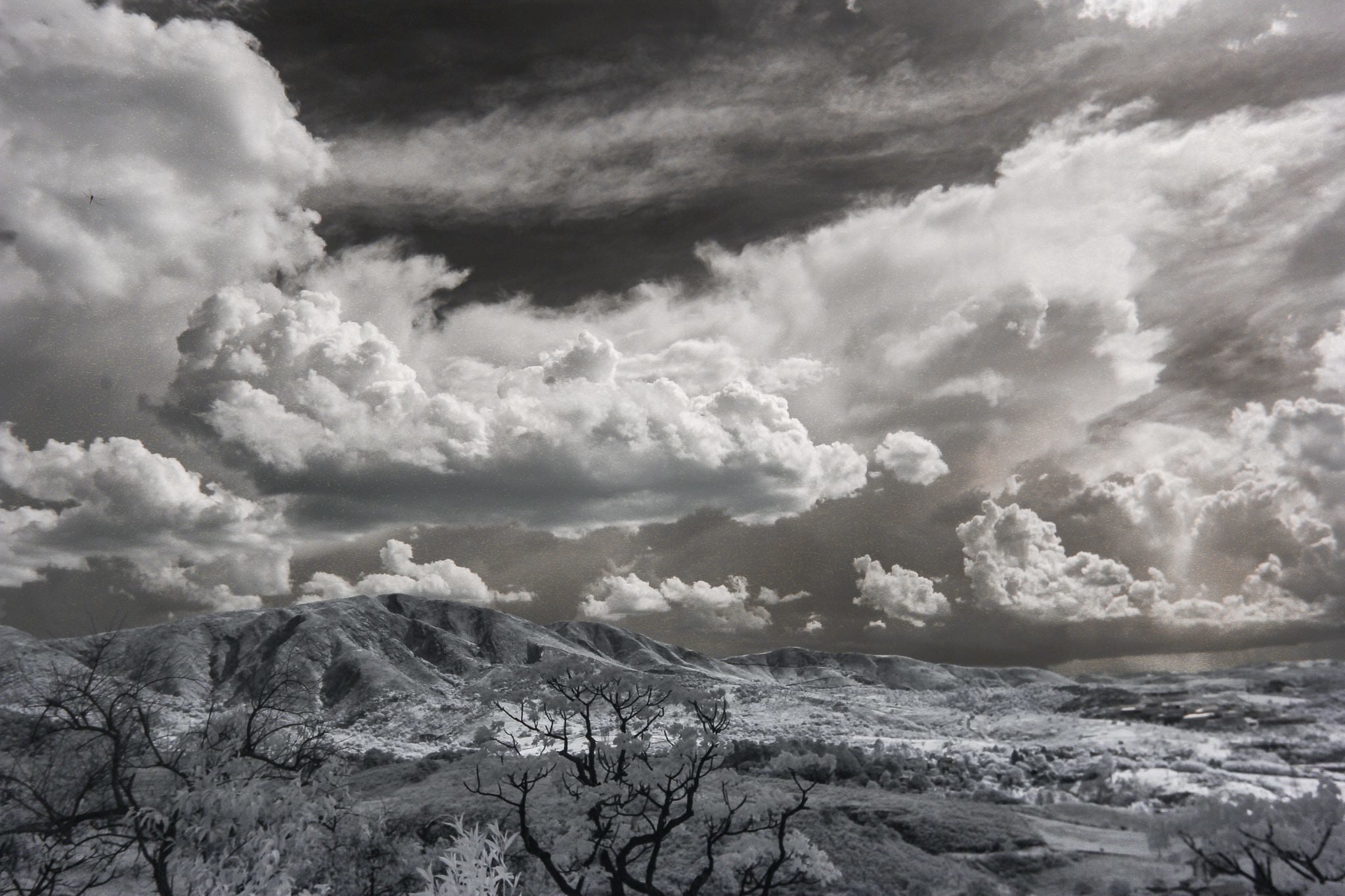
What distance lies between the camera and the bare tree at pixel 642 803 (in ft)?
65.1

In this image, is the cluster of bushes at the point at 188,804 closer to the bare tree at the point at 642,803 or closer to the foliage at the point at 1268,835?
the bare tree at the point at 642,803

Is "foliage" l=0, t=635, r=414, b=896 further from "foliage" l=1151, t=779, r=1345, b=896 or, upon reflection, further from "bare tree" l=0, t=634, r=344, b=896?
"foliage" l=1151, t=779, r=1345, b=896

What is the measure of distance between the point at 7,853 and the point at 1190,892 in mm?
31002

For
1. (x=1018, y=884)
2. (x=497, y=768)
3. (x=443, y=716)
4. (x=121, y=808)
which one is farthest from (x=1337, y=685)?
(x=443, y=716)

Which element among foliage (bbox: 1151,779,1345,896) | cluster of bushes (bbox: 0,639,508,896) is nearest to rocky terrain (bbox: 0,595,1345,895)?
foliage (bbox: 1151,779,1345,896)

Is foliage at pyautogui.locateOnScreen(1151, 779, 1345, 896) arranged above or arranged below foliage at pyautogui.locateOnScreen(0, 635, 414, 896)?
below

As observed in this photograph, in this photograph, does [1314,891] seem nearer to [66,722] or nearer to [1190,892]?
[1190,892]

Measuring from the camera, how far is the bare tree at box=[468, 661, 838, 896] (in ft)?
65.1

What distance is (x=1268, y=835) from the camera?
18.4 meters

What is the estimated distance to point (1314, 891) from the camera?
18.2 metres

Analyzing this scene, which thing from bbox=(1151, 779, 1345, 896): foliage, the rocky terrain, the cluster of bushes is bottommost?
the rocky terrain

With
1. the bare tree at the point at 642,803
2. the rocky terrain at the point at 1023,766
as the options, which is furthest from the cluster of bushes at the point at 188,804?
the bare tree at the point at 642,803

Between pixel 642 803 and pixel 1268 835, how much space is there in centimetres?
1540

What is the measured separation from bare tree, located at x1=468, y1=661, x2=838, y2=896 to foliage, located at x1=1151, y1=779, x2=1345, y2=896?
9.48 metres
